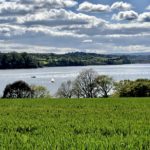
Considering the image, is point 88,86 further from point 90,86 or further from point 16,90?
point 16,90

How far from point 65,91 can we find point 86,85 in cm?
785

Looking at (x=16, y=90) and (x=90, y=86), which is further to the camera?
(x=90, y=86)

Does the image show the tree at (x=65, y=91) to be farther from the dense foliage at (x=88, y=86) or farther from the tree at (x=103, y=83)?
the tree at (x=103, y=83)

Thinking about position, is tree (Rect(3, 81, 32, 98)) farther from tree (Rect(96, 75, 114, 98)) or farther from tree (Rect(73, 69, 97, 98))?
tree (Rect(96, 75, 114, 98))

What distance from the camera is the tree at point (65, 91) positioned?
133 meters

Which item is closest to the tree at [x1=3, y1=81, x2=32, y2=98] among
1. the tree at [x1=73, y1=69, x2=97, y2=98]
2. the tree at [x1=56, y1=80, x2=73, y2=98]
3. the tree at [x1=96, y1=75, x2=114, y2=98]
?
the tree at [x1=56, y1=80, x2=73, y2=98]

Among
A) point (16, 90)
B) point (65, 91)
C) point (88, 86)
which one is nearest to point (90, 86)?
point (88, 86)

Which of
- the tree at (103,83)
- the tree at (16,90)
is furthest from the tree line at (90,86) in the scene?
the tree at (16,90)

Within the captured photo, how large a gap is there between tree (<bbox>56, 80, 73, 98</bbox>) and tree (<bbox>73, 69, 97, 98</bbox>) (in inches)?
101

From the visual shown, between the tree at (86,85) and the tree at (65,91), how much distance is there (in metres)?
2.57

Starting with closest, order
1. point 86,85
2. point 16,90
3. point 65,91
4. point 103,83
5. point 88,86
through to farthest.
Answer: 1. point 16,90
2. point 88,86
3. point 86,85
4. point 103,83
5. point 65,91

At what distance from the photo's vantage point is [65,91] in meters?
136

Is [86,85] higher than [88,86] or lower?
higher

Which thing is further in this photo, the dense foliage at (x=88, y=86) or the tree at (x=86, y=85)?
the dense foliage at (x=88, y=86)
